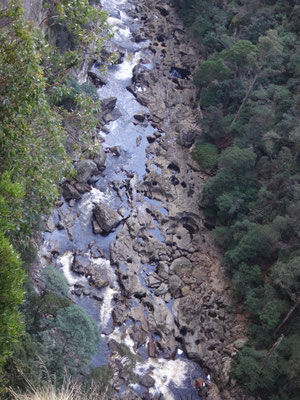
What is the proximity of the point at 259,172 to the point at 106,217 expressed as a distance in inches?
422

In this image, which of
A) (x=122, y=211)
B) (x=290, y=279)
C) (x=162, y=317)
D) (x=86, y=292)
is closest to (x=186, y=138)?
(x=122, y=211)

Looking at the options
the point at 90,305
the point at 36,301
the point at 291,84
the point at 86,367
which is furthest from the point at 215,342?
the point at 291,84

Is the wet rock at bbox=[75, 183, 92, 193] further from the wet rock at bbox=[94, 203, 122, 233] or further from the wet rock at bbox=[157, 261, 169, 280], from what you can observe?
the wet rock at bbox=[157, 261, 169, 280]

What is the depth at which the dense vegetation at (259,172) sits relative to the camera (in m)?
19.5

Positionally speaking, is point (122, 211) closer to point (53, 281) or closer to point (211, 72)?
point (53, 281)

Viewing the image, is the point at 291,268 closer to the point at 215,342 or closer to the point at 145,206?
the point at 215,342

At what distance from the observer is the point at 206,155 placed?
31016mm

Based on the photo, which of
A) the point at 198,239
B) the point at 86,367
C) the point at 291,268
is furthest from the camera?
the point at 198,239

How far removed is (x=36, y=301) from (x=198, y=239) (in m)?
13.3

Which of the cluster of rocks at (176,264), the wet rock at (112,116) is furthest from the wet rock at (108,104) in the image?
the cluster of rocks at (176,264)

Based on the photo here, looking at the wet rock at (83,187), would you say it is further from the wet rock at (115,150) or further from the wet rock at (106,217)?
the wet rock at (115,150)

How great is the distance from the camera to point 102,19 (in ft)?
44.2

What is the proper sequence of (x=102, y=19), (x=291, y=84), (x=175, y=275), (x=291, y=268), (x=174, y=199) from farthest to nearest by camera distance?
(x=291, y=84) → (x=174, y=199) → (x=175, y=275) → (x=291, y=268) → (x=102, y=19)

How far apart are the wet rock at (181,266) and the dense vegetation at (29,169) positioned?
9455 mm
